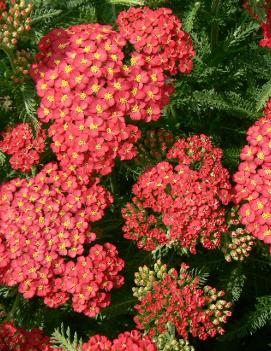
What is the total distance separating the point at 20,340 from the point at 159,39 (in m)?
2.27

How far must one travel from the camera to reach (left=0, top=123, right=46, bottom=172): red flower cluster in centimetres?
421

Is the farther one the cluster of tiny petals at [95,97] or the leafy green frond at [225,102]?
the leafy green frond at [225,102]

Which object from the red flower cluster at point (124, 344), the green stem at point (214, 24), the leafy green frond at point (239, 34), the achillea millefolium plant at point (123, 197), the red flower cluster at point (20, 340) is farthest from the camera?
the leafy green frond at point (239, 34)

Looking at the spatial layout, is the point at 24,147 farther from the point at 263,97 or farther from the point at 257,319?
the point at 257,319

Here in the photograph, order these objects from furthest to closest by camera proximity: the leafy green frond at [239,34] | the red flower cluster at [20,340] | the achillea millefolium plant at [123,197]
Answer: the leafy green frond at [239,34], the achillea millefolium plant at [123,197], the red flower cluster at [20,340]

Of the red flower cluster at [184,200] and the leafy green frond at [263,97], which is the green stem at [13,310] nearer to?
the red flower cluster at [184,200]

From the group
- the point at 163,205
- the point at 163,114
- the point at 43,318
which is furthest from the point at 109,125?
the point at 43,318

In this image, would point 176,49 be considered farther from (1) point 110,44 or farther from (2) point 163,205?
(2) point 163,205

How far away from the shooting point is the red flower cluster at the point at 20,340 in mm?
3674

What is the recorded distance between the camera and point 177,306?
3.72m

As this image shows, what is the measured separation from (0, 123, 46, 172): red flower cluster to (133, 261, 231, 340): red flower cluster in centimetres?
117

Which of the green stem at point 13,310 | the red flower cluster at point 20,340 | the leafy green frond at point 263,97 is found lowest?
the green stem at point 13,310

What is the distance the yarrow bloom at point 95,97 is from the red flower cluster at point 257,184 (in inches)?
28.3

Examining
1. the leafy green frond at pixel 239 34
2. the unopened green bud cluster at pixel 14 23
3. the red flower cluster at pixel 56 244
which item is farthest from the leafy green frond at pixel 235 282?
the unopened green bud cluster at pixel 14 23
